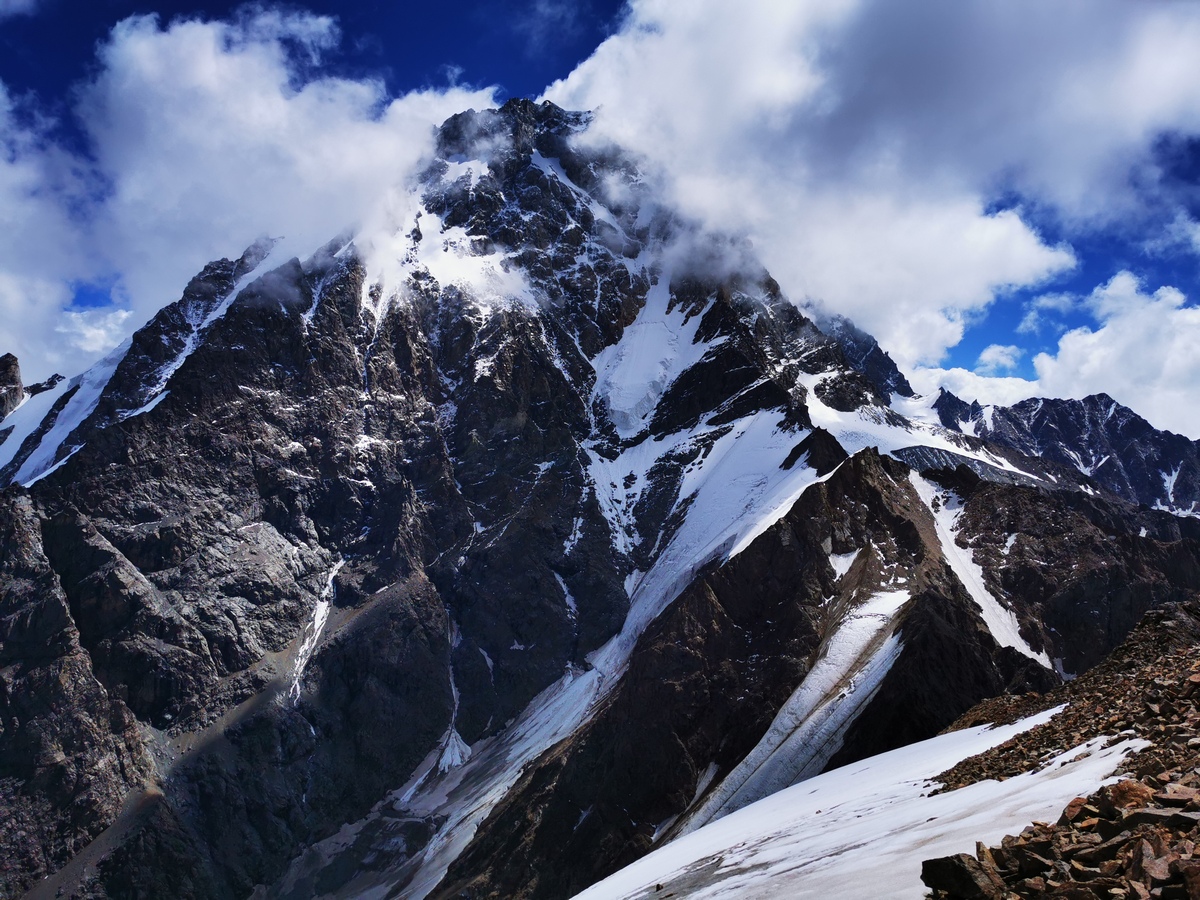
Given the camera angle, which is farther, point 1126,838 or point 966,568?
point 966,568

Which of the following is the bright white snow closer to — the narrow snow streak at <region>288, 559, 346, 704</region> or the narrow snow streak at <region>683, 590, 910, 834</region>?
the narrow snow streak at <region>683, 590, 910, 834</region>

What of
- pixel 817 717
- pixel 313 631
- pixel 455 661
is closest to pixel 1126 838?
pixel 817 717

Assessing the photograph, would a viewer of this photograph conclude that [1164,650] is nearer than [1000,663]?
Yes

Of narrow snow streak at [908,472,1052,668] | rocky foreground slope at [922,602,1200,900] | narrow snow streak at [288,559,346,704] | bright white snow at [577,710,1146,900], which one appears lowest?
narrow snow streak at [908,472,1052,668]

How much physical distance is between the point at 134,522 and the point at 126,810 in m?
59.0

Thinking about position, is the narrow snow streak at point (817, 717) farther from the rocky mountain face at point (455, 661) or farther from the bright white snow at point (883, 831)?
the bright white snow at point (883, 831)

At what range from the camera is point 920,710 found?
282 ft

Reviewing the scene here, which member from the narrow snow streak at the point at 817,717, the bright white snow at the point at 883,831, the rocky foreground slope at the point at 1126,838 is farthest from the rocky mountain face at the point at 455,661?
the rocky foreground slope at the point at 1126,838

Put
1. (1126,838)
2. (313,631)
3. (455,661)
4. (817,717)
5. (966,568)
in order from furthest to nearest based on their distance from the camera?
(455,661), (313,631), (966,568), (817,717), (1126,838)

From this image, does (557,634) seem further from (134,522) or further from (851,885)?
(851,885)

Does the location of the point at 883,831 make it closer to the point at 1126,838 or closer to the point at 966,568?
the point at 1126,838

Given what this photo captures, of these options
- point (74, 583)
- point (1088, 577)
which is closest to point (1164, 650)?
point (1088, 577)

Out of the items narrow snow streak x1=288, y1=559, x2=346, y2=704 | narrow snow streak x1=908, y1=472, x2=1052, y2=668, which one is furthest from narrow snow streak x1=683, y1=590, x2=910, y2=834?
narrow snow streak x1=288, y1=559, x2=346, y2=704

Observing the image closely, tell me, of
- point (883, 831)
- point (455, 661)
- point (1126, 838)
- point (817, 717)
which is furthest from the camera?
point (455, 661)
